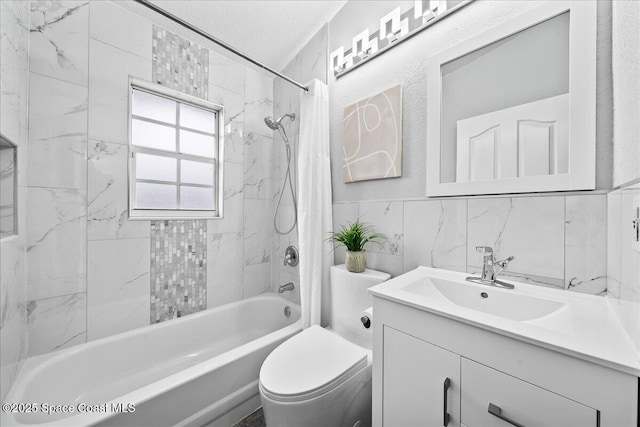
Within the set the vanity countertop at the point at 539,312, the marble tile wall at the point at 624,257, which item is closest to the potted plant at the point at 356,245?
the vanity countertop at the point at 539,312

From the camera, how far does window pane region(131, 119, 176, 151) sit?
5.43 ft

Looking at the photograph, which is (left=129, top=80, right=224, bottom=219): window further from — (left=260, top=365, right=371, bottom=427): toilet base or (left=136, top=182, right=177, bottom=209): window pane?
(left=260, top=365, right=371, bottom=427): toilet base

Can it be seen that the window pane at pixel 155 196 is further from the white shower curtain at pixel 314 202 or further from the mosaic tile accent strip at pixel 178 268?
the white shower curtain at pixel 314 202

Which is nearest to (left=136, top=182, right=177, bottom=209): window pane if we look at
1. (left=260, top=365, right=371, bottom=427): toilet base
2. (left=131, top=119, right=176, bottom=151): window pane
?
(left=131, top=119, right=176, bottom=151): window pane

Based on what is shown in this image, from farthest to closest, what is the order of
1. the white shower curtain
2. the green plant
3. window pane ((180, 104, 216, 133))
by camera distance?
1. window pane ((180, 104, 216, 133))
2. the white shower curtain
3. the green plant

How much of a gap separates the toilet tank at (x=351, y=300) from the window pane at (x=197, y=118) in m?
1.57

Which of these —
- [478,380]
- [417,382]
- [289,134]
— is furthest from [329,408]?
[289,134]

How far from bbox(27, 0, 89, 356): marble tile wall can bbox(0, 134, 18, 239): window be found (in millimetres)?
181

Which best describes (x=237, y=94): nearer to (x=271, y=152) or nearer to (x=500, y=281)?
(x=271, y=152)

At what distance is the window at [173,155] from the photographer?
1652 mm

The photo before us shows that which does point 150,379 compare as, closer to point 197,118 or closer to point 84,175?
point 84,175

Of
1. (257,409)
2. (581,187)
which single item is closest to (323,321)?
(257,409)

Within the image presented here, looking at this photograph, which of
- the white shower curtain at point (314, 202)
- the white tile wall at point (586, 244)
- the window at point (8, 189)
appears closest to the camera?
the white tile wall at point (586, 244)

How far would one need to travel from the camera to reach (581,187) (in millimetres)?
817
